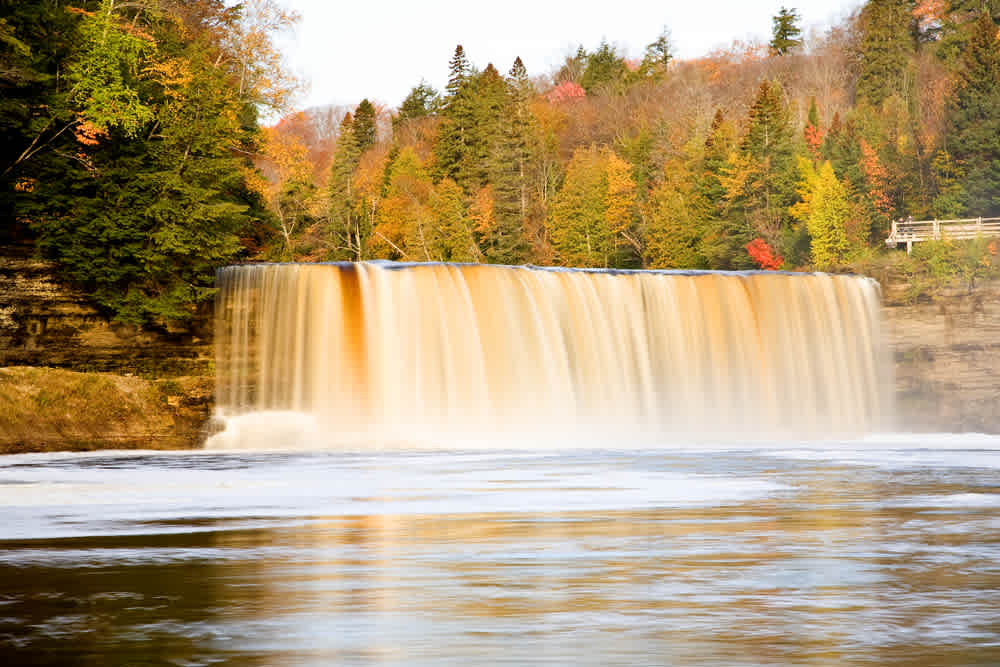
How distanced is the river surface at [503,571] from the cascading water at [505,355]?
582 inches

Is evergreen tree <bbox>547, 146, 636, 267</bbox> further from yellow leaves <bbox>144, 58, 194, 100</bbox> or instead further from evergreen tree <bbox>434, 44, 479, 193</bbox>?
yellow leaves <bbox>144, 58, 194, 100</bbox>

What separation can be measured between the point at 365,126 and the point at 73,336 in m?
105

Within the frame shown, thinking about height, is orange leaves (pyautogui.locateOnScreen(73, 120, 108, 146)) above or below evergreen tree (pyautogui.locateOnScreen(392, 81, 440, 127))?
below

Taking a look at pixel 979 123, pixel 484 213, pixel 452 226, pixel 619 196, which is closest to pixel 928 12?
pixel 619 196

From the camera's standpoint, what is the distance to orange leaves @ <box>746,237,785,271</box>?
79.7 meters

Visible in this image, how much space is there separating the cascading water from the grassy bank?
907 mm

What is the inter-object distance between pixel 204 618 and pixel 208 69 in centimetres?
3746

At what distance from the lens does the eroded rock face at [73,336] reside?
119 ft

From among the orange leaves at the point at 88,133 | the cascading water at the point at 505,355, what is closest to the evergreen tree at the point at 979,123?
the cascading water at the point at 505,355

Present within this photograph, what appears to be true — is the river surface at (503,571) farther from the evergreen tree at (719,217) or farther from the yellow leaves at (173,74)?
the evergreen tree at (719,217)

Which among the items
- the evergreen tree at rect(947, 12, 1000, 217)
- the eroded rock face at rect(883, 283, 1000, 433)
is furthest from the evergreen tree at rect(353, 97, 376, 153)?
the eroded rock face at rect(883, 283, 1000, 433)

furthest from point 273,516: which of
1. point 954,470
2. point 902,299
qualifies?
point 902,299

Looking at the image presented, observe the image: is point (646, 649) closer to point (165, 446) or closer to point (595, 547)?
point (595, 547)

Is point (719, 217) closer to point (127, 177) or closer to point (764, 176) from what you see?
point (764, 176)
